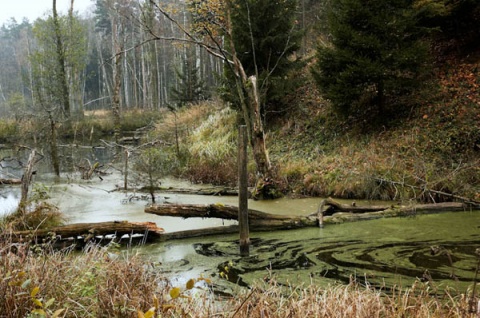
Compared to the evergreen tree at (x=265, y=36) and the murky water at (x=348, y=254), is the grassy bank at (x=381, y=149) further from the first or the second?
the evergreen tree at (x=265, y=36)

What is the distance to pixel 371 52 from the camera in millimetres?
11906

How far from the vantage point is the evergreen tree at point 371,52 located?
1154 centimetres

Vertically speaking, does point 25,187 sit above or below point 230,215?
above

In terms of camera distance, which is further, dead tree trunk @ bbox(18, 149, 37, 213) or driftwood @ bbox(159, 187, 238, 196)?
driftwood @ bbox(159, 187, 238, 196)

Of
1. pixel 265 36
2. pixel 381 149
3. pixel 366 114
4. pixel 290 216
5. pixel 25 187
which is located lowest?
pixel 290 216

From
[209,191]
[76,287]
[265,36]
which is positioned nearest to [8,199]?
[209,191]

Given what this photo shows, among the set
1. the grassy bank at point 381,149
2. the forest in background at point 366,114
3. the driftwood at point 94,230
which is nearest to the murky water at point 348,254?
the driftwood at point 94,230

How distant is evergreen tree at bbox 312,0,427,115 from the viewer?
37.9ft

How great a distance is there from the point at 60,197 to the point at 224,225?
4945 mm

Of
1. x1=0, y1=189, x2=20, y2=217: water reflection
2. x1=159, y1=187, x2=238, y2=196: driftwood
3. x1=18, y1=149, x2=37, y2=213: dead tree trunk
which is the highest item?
x1=18, y1=149, x2=37, y2=213: dead tree trunk

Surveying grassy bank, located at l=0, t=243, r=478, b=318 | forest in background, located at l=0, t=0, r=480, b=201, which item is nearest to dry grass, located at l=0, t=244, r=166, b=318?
grassy bank, located at l=0, t=243, r=478, b=318

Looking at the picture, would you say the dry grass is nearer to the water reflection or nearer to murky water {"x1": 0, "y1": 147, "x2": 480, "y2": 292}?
murky water {"x1": 0, "y1": 147, "x2": 480, "y2": 292}

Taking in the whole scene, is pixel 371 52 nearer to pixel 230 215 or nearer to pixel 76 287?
pixel 230 215

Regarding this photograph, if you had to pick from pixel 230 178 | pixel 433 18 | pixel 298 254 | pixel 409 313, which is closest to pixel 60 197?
pixel 230 178
